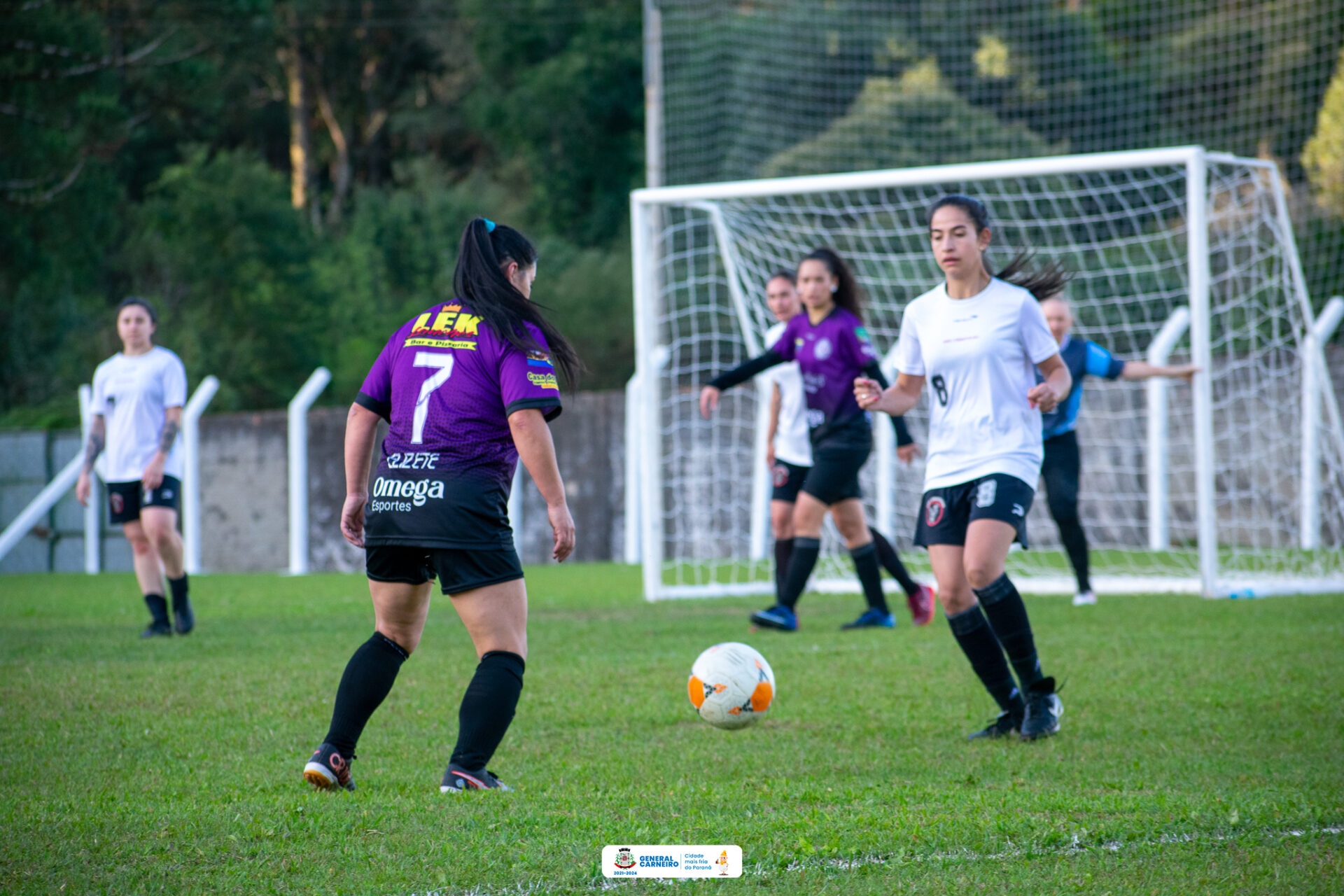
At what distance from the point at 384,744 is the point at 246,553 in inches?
579

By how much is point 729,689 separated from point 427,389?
1.68m

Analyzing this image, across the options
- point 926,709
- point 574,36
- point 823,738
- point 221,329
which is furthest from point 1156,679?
point 574,36

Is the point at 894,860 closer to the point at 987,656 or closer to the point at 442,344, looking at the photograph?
the point at 987,656

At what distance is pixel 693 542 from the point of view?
1655 centimetres

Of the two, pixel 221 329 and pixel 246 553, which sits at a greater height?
pixel 221 329

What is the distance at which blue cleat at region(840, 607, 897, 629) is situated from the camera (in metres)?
8.93

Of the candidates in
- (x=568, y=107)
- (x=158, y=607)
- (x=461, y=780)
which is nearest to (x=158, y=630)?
(x=158, y=607)

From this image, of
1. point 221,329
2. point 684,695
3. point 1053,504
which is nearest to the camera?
point 684,695

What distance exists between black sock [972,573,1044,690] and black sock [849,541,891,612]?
12.0 ft

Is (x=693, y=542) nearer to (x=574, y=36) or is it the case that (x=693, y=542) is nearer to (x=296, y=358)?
(x=296, y=358)

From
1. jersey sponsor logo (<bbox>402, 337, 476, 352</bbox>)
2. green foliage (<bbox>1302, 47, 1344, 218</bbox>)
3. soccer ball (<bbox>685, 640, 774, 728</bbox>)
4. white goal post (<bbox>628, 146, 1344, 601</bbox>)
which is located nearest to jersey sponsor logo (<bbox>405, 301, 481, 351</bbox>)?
jersey sponsor logo (<bbox>402, 337, 476, 352</bbox>)

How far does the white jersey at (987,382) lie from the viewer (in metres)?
5.07

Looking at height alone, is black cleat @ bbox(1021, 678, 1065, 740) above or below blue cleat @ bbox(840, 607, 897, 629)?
above

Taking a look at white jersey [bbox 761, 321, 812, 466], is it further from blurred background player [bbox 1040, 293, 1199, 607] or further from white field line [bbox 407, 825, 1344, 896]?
white field line [bbox 407, 825, 1344, 896]
